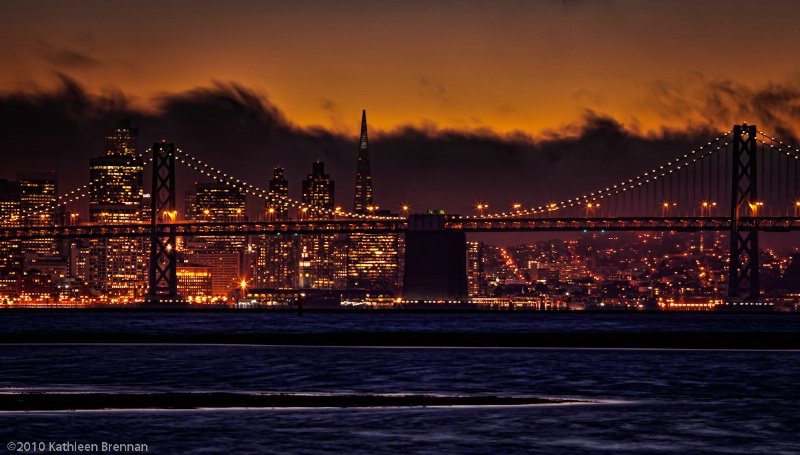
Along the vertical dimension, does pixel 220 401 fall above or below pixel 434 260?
below

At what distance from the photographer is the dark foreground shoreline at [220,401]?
23172 mm

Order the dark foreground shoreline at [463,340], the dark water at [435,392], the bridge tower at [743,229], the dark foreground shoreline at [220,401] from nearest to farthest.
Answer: the dark water at [435,392], the dark foreground shoreline at [220,401], the dark foreground shoreline at [463,340], the bridge tower at [743,229]

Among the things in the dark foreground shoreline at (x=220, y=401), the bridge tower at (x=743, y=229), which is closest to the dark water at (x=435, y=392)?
the dark foreground shoreline at (x=220, y=401)

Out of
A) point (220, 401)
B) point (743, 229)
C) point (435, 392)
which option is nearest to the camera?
point (220, 401)

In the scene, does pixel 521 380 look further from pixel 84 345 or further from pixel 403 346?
pixel 84 345

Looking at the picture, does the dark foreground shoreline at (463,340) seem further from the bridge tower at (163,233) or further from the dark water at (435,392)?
the bridge tower at (163,233)

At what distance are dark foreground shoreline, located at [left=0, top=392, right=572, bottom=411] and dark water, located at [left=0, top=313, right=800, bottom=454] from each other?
790 mm

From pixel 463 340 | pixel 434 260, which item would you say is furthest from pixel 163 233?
pixel 463 340

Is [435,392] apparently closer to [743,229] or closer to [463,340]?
[463,340]

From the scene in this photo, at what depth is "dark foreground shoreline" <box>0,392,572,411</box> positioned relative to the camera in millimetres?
23172

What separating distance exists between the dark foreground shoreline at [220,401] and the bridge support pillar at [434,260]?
105 m

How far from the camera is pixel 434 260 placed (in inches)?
5143

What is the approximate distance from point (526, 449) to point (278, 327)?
42.9 meters

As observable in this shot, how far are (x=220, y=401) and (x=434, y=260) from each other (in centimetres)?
10672
